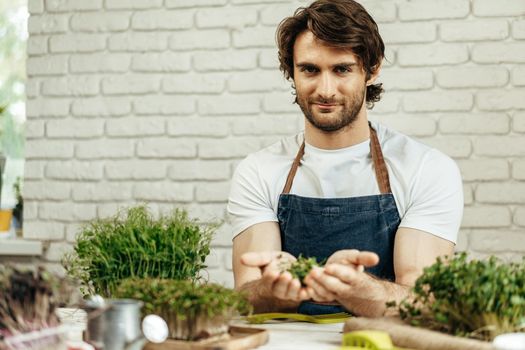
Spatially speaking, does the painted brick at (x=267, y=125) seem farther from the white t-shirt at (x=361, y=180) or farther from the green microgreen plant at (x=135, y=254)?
the green microgreen plant at (x=135, y=254)

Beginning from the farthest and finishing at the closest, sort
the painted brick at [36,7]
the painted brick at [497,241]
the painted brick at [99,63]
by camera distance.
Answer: the painted brick at [36,7], the painted brick at [99,63], the painted brick at [497,241]

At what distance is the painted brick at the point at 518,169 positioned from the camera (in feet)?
9.21

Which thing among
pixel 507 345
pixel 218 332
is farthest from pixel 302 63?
pixel 507 345

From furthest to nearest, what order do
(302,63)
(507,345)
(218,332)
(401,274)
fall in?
(302,63) < (401,274) < (218,332) < (507,345)

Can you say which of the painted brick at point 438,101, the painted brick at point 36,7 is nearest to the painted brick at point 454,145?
the painted brick at point 438,101

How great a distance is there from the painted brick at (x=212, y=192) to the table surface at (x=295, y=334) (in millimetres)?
1219

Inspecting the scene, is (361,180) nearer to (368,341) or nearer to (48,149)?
(368,341)

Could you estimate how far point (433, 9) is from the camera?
2873 millimetres

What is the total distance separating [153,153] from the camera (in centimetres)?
313

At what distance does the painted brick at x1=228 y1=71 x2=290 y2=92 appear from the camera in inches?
118

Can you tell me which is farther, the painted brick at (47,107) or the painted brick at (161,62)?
the painted brick at (47,107)

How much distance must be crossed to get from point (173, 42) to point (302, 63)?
3.10ft

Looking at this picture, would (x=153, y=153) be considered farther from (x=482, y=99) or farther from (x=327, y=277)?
(x=327, y=277)

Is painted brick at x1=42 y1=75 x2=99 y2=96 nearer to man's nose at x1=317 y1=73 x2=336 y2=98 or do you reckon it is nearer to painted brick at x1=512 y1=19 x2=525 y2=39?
man's nose at x1=317 y1=73 x2=336 y2=98
